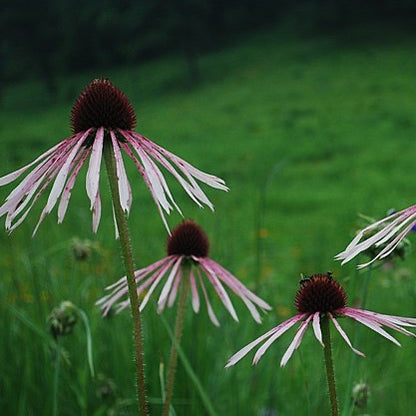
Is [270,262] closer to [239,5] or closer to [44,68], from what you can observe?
[44,68]

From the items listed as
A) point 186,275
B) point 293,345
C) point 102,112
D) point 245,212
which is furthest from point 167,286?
point 245,212

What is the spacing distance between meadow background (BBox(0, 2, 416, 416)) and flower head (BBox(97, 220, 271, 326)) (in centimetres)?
12

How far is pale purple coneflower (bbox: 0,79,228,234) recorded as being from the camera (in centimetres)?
56

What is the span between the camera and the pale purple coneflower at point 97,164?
0.56 meters

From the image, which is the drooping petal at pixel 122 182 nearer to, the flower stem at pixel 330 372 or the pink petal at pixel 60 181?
the pink petal at pixel 60 181

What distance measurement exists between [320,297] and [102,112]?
28 cm

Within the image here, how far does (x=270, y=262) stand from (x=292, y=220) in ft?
4.07

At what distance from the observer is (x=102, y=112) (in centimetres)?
72

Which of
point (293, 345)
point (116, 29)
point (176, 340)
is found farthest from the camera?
point (116, 29)

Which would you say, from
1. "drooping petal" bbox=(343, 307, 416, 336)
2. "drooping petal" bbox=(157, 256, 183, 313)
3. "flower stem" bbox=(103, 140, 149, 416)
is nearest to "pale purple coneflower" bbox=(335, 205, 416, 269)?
"drooping petal" bbox=(343, 307, 416, 336)

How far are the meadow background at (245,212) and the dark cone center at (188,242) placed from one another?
0.18 m

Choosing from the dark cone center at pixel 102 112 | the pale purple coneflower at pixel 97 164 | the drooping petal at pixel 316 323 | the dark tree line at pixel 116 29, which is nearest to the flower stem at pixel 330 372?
the drooping petal at pixel 316 323

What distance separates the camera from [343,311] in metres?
0.62

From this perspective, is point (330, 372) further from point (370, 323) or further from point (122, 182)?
point (122, 182)
